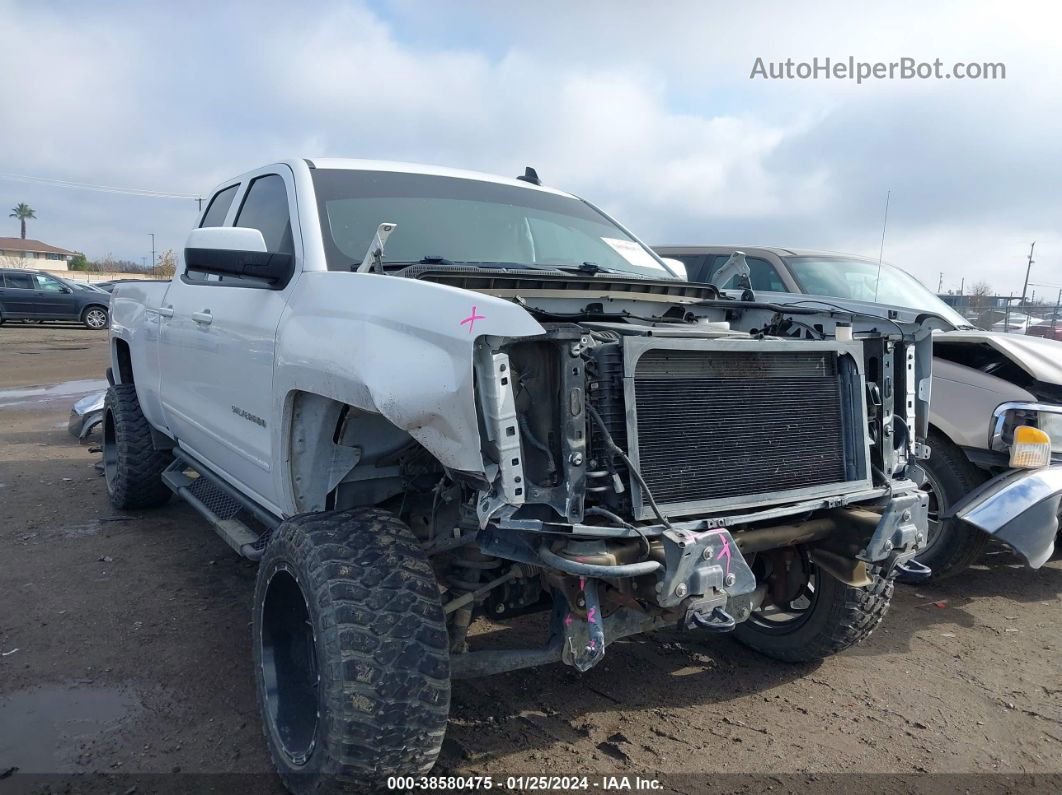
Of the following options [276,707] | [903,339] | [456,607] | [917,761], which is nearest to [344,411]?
[456,607]

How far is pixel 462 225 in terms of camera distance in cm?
345

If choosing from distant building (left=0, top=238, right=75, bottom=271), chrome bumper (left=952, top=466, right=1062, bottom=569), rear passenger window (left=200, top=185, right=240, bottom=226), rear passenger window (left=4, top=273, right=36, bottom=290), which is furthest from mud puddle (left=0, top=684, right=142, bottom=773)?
distant building (left=0, top=238, right=75, bottom=271)

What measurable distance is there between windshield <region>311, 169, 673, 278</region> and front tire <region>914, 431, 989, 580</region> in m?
2.01

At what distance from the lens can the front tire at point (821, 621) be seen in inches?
128

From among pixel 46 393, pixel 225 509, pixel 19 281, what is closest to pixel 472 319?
pixel 225 509

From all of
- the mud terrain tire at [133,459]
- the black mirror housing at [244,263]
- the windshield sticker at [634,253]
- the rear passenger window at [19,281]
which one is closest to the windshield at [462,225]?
the windshield sticker at [634,253]

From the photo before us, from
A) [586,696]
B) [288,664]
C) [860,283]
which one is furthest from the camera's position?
[860,283]

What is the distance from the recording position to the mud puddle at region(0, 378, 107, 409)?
10352 millimetres

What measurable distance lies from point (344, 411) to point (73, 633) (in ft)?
6.66

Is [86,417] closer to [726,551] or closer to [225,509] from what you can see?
[225,509]

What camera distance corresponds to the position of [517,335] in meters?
2.06

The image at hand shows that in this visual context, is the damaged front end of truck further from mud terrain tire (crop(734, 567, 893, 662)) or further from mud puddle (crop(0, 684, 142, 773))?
mud puddle (crop(0, 684, 142, 773))

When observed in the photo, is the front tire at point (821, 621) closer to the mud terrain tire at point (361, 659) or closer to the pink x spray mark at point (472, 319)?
the mud terrain tire at point (361, 659)

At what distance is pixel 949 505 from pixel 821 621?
1602 millimetres
